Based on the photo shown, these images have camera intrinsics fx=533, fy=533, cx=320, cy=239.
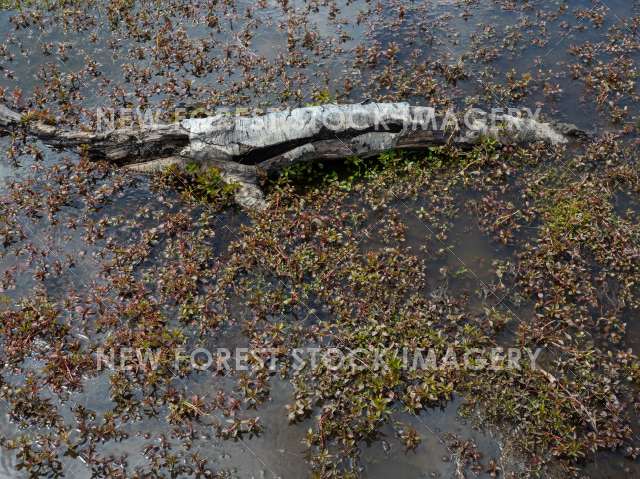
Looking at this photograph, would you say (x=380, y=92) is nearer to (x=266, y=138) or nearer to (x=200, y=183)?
(x=266, y=138)

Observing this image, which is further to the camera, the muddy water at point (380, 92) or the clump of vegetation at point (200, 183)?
the clump of vegetation at point (200, 183)

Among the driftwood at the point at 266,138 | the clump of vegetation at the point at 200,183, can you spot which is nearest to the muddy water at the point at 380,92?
the clump of vegetation at the point at 200,183

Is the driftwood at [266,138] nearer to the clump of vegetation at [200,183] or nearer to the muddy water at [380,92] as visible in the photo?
the clump of vegetation at [200,183]

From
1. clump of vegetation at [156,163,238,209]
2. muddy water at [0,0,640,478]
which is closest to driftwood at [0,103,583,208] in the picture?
clump of vegetation at [156,163,238,209]

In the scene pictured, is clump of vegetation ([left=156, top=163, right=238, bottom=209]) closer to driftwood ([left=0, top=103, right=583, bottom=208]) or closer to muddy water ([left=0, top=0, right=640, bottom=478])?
driftwood ([left=0, top=103, right=583, bottom=208])

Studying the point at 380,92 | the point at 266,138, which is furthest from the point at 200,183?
the point at 380,92

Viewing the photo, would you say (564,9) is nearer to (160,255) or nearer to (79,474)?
(160,255)

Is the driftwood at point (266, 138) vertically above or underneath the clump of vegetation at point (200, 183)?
above
